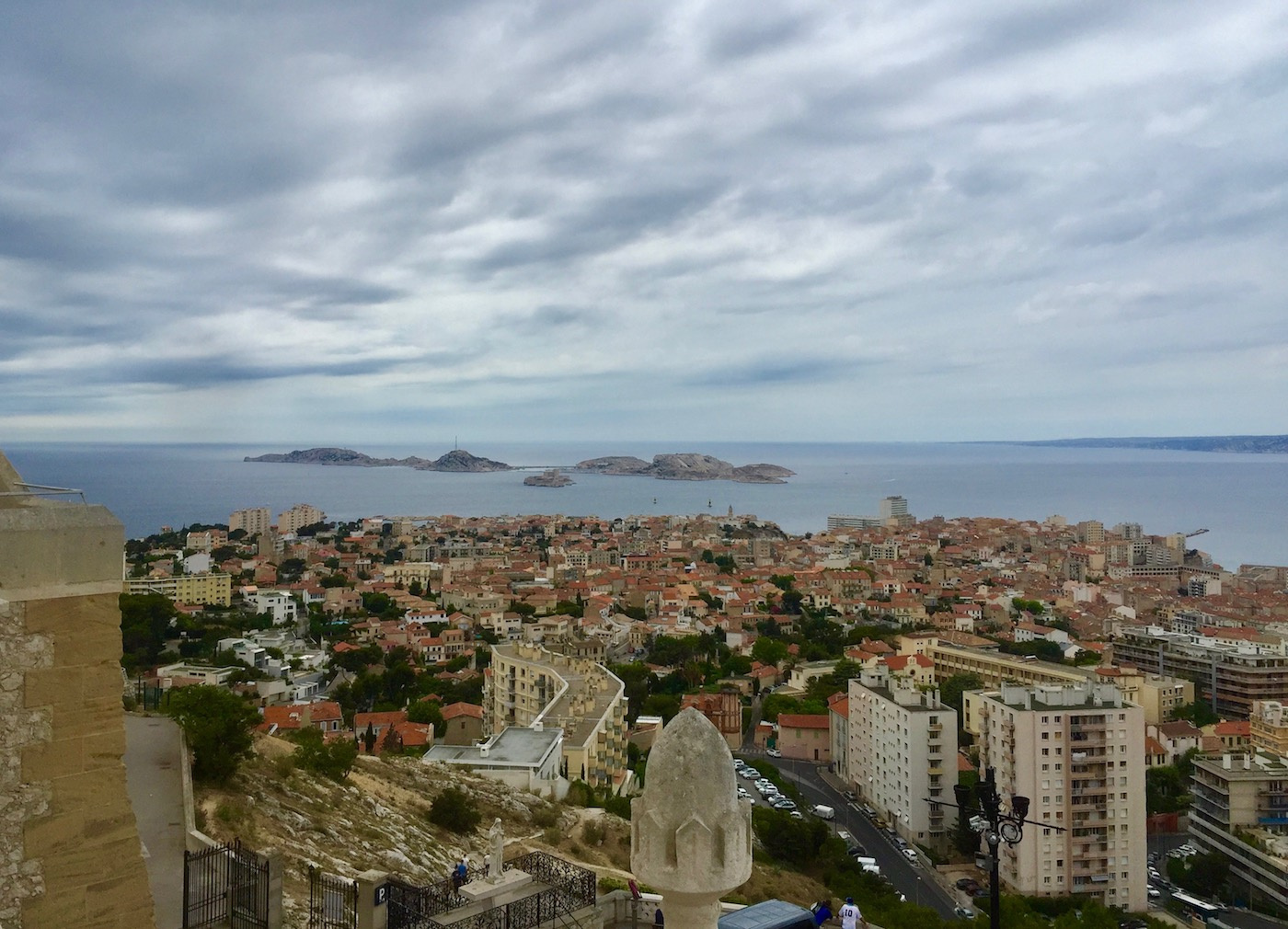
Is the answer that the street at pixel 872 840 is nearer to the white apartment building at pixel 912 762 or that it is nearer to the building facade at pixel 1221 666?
the white apartment building at pixel 912 762

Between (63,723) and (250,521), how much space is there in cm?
9647

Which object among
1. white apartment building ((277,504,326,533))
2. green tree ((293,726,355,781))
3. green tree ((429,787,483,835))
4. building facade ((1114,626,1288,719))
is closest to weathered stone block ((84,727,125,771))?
green tree ((293,726,355,781))

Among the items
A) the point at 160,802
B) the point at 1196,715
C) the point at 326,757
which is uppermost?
the point at 160,802

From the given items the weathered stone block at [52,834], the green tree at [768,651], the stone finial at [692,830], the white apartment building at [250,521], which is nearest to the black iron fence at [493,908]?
the weathered stone block at [52,834]

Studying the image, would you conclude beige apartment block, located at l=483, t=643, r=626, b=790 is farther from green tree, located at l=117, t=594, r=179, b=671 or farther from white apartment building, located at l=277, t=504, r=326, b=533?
white apartment building, located at l=277, t=504, r=326, b=533

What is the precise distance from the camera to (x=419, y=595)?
57.9 m

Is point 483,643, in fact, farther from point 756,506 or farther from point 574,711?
point 756,506

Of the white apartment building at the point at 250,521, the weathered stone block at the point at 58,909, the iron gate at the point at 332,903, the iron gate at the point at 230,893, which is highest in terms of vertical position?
the weathered stone block at the point at 58,909

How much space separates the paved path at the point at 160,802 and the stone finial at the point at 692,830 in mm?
3554

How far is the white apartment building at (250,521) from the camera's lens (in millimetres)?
88250

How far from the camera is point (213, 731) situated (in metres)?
8.76

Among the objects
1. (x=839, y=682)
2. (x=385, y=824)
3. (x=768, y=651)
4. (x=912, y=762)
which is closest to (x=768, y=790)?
(x=912, y=762)

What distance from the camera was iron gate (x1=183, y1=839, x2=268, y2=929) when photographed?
4.75m

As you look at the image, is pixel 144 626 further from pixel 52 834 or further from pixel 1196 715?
pixel 1196 715
